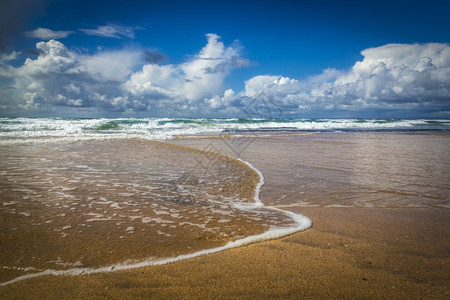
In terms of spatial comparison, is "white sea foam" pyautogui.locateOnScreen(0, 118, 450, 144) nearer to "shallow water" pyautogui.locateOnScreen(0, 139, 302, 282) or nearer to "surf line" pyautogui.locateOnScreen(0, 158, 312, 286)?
"shallow water" pyautogui.locateOnScreen(0, 139, 302, 282)

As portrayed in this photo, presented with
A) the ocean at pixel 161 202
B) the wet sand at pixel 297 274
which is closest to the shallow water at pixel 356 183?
the ocean at pixel 161 202

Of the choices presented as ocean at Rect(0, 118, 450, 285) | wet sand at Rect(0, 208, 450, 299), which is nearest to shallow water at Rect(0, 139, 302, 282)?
ocean at Rect(0, 118, 450, 285)

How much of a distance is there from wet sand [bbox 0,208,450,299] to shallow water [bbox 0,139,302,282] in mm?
257

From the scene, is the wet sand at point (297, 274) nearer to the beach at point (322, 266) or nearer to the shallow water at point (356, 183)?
the beach at point (322, 266)

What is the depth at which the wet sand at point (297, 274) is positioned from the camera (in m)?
2.07

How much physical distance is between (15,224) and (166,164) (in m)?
4.68

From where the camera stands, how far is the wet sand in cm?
207

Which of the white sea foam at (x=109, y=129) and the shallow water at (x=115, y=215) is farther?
the white sea foam at (x=109, y=129)

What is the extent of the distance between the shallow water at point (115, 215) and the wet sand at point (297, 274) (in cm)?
26

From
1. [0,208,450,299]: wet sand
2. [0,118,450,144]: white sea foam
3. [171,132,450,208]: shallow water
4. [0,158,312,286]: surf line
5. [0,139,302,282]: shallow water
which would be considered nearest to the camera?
[0,208,450,299]: wet sand

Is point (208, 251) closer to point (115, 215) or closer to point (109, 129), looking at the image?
point (115, 215)

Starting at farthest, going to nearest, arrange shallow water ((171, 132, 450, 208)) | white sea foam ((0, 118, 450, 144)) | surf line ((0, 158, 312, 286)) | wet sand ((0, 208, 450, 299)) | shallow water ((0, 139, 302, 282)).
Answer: white sea foam ((0, 118, 450, 144)), shallow water ((171, 132, 450, 208)), shallow water ((0, 139, 302, 282)), surf line ((0, 158, 312, 286)), wet sand ((0, 208, 450, 299))

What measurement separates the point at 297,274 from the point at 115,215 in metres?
2.60

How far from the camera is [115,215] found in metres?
3.68
